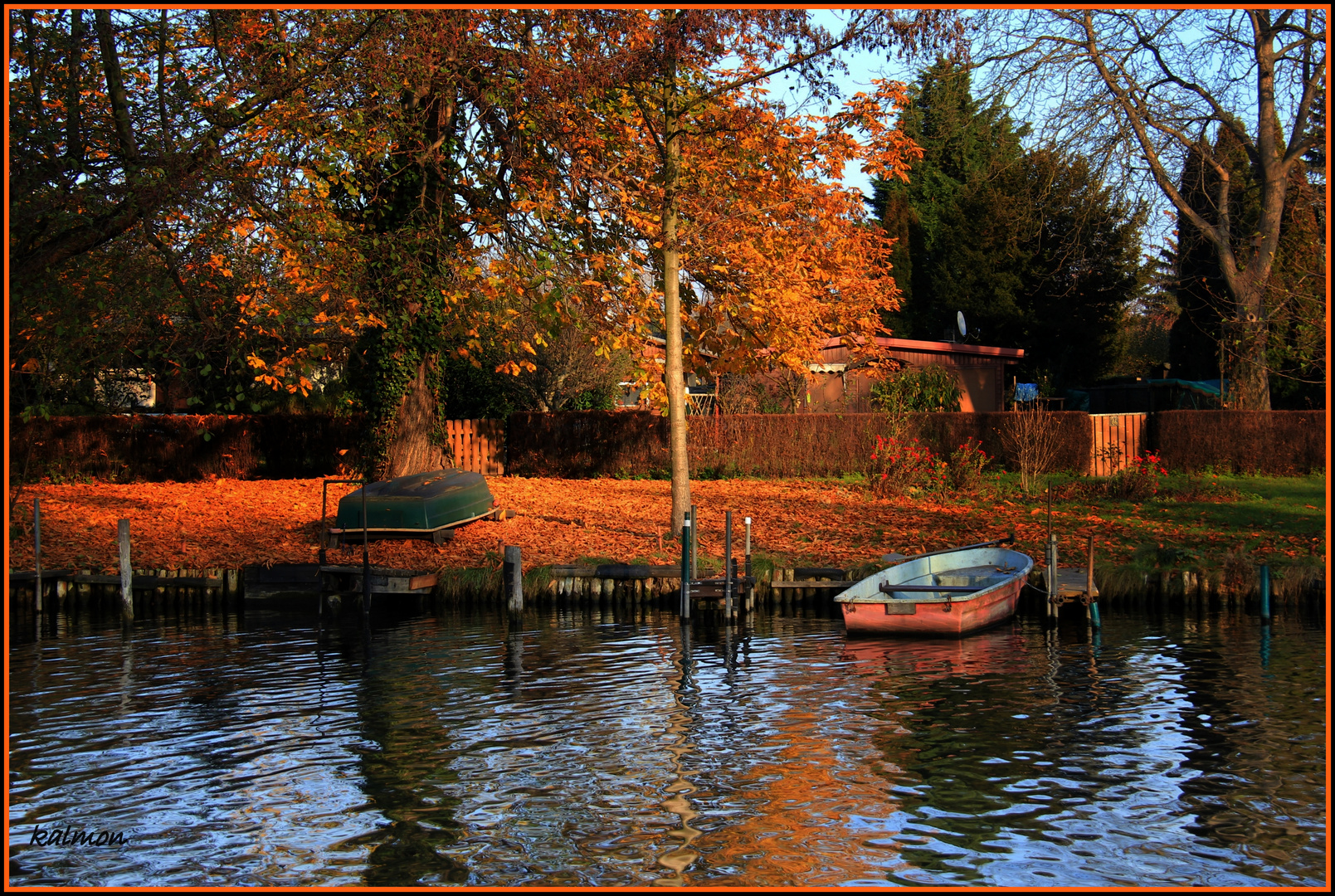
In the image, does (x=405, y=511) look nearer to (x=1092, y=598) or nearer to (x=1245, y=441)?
(x=1092, y=598)

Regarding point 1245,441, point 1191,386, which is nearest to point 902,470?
point 1245,441

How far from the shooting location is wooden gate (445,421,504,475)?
3033 centimetres

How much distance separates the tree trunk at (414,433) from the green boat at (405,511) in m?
3.39

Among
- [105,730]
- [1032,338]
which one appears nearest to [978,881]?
[105,730]

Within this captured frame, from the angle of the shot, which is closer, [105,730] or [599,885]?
[599,885]

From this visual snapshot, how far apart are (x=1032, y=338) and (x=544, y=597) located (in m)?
35.2

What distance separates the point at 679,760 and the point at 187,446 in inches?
962

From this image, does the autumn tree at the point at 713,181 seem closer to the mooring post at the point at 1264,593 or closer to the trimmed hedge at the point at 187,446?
the mooring post at the point at 1264,593

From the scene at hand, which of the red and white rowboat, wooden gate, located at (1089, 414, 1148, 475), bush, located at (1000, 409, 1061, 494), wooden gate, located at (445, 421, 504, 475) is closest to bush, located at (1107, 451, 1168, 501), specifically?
bush, located at (1000, 409, 1061, 494)

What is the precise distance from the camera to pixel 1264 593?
1570 centimetres

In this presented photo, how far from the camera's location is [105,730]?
10.9 m

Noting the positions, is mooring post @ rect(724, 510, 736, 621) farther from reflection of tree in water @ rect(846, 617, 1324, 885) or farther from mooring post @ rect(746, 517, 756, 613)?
reflection of tree in water @ rect(846, 617, 1324, 885)

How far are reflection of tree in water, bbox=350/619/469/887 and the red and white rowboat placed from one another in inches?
Answer: 238

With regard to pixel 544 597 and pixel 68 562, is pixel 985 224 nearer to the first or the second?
pixel 544 597
